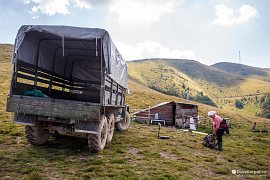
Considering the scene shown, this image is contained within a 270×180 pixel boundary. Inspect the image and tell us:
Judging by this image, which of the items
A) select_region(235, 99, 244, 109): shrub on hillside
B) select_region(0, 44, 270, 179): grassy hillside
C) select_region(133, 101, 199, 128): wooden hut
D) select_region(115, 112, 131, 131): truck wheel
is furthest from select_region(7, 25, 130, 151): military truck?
select_region(235, 99, 244, 109): shrub on hillside

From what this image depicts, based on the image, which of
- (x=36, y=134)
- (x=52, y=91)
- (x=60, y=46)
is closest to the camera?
(x=36, y=134)

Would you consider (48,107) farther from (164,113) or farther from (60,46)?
(164,113)

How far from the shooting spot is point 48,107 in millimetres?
9445

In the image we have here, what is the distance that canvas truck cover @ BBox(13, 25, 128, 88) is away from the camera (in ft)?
31.6

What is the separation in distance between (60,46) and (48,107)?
4643 millimetres

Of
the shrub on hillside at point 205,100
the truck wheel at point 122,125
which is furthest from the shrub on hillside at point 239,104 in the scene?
the truck wheel at point 122,125

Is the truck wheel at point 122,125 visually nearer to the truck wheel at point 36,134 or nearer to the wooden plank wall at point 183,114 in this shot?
the truck wheel at point 36,134

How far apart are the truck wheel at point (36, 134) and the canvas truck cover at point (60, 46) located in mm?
2594

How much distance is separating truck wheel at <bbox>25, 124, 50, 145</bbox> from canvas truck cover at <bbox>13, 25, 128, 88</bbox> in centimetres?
259

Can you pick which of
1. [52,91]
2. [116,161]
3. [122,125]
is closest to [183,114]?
[122,125]

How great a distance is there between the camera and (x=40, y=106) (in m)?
9.45

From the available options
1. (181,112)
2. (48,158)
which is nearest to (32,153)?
(48,158)

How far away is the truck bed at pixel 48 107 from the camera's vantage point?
928cm

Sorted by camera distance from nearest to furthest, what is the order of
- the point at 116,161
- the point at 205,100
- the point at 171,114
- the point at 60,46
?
the point at 116,161, the point at 60,46, the point at 171,114, the point at 205,100
